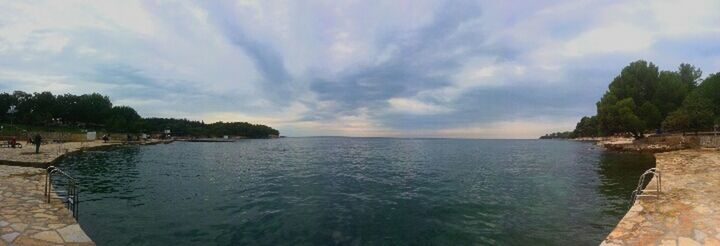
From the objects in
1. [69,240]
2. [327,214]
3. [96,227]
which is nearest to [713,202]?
[327,214]

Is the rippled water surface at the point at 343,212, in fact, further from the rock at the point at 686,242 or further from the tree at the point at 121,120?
the tree at the point at 121,120

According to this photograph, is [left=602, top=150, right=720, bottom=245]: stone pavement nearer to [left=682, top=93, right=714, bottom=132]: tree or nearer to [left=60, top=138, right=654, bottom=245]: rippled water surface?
[left=60, top=138, right=654, bottom=245]: rippled water surface

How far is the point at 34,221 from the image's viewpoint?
994cm

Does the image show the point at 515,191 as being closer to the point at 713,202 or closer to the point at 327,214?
the point at 713,202

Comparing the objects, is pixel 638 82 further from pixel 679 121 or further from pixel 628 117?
pixel 679 121

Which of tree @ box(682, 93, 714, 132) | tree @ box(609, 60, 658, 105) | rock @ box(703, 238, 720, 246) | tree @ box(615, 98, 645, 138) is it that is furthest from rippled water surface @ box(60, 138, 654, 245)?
tree @ box(609, 60, 658, 105)

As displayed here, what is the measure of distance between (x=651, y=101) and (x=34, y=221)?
8962 cm

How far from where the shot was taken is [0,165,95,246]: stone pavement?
8617 mm

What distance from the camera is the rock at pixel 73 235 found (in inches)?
348

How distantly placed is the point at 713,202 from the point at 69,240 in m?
20.1

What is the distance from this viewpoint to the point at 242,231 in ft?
40.0

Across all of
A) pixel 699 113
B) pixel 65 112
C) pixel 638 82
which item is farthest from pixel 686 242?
pixel 65 112

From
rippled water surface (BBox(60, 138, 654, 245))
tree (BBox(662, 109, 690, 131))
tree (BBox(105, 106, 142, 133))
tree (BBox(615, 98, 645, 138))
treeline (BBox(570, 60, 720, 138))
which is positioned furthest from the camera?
tree (BBox(105, 106, 142, 133))

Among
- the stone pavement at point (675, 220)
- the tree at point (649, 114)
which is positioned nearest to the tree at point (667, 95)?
the tree at point (649, 114)
